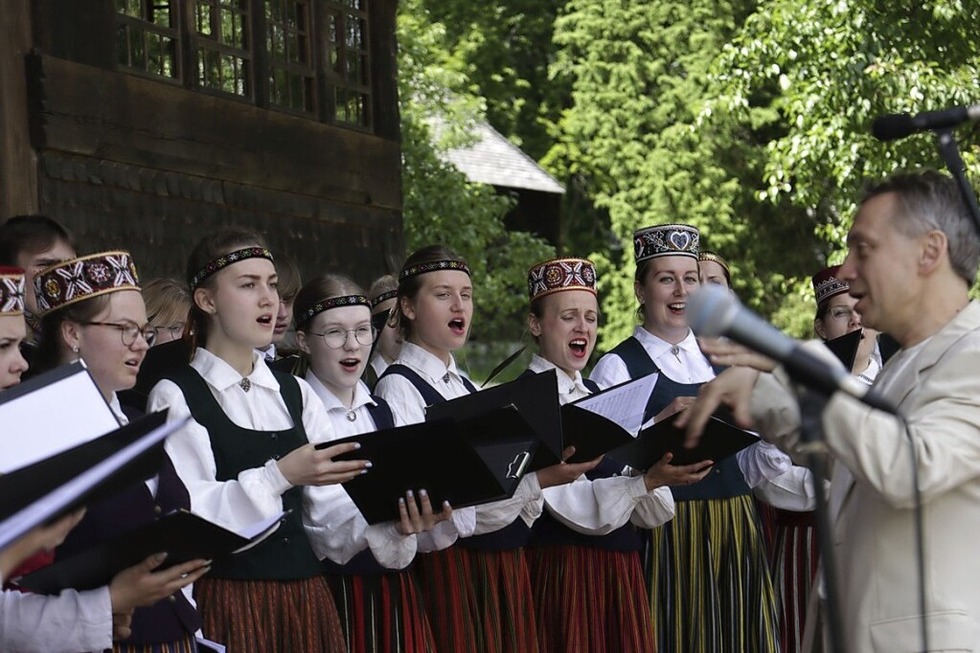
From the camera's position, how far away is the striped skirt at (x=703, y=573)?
5348mm

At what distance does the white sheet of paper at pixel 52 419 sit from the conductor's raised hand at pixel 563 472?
1.62m

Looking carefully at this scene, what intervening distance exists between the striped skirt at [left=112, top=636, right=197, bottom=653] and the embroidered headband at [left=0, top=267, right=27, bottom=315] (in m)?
0.76

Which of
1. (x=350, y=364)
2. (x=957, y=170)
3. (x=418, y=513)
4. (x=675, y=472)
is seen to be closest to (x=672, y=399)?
(x=675, y=472)

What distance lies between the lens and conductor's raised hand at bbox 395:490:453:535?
391 cm

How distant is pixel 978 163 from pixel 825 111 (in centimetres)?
108

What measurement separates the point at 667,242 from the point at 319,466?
228cm

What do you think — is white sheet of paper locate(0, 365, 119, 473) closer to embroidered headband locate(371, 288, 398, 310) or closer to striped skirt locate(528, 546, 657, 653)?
striped skirt locate(528, 546, 657, 653)

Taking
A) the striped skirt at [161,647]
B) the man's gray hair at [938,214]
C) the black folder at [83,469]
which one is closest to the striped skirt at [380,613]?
the striped skirt at [161,647]

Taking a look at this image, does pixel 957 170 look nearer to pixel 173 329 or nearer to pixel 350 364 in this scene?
pixel 350 364

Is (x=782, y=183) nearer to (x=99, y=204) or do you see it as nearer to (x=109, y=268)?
(x=99, y=204)

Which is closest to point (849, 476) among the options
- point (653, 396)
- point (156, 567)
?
point (156, 567)

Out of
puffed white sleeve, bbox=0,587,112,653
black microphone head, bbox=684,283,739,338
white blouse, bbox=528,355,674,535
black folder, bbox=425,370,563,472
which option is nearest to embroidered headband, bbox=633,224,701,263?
white blouse, bbox=528,355,674,535

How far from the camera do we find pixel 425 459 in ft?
12.2

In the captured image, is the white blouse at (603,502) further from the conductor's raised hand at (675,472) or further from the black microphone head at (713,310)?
the black microphone head at (713,310)
